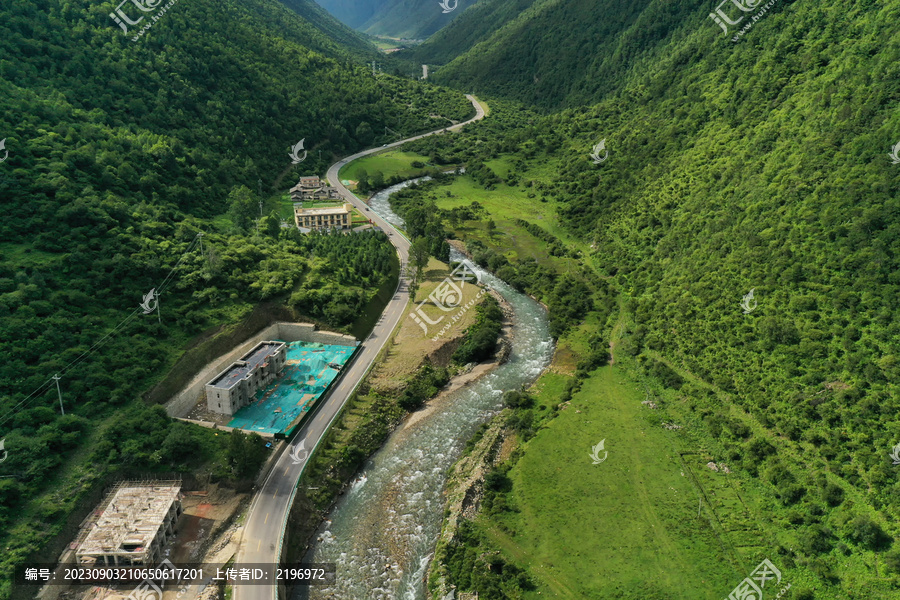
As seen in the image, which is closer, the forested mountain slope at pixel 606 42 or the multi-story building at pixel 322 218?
the multi-story building at pixel 322 218

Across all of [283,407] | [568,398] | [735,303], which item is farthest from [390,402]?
[735,303]

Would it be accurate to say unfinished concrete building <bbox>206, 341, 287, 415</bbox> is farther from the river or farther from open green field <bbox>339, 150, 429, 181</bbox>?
open green field <bbox>339, 150, 429, 181</bbox>

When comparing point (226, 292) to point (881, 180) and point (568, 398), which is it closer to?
point (568, 398)

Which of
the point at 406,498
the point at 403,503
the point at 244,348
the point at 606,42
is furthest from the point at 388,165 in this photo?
the point at 403,503

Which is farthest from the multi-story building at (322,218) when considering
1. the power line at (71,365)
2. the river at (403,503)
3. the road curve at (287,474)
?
the river at (403,503)

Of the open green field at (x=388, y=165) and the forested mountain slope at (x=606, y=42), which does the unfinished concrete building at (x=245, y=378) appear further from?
the forested mountain slope at (x=606, y=42)
